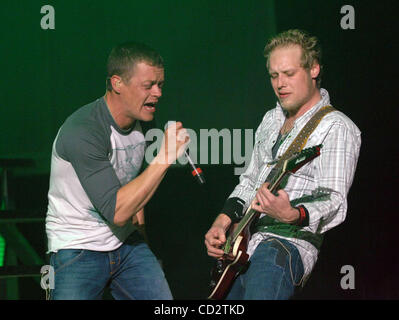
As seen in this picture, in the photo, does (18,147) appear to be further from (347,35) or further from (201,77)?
(347,35)

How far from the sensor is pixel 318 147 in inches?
88.9

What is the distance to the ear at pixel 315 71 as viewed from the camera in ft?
8.58

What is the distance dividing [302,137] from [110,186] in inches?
34.3

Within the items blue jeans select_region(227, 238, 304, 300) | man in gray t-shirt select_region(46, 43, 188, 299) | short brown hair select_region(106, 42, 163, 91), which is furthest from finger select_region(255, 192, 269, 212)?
short brown hair select_region(106, 42, 163, 91)

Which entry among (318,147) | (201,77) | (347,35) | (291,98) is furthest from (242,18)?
(318,147)

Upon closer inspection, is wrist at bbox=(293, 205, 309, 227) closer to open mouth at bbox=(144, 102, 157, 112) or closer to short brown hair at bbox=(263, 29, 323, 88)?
short brown hair at bbox=(263, 29, 323, 88)

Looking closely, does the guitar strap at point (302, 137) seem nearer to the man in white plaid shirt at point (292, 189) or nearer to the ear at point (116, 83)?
the man in white plaid shirt at point (292, 189)

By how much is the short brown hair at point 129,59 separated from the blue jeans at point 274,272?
1.02 m

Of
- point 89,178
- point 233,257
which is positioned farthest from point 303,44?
point 89,178

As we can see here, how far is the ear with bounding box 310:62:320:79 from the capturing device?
2.62 metres

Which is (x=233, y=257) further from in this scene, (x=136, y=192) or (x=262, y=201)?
(x=136, y=192)

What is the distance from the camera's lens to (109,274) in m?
2.57

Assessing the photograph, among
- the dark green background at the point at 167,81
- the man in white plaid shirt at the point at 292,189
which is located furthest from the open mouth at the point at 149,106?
the dark green background at the point at 167,81
